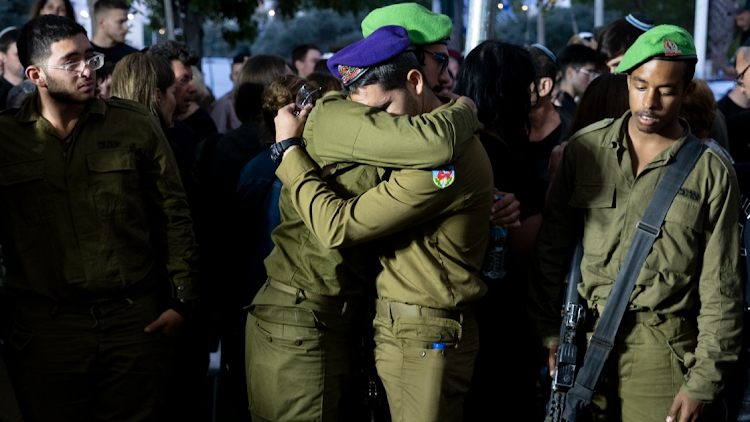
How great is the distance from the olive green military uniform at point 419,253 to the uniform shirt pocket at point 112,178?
1015 mm

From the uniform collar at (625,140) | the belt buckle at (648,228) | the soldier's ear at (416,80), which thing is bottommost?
the belt buckle at (648,228)

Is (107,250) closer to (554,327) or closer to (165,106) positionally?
(165,106)

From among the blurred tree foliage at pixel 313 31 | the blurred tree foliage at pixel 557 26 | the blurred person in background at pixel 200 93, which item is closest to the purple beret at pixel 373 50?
the blurred person in background at pixel 200 93

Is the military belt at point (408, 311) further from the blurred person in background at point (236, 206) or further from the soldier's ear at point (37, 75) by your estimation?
the soldier's ear at point (37, 75)

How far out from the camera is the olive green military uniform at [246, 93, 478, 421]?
280 centimetres

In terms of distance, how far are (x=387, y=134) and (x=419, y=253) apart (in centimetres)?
A: 47

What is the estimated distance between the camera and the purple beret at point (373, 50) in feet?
9.03

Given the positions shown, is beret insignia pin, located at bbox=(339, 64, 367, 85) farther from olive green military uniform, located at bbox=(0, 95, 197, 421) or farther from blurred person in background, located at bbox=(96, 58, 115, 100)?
blurred person in background, located at bbox=(96, 58, 115, 100)

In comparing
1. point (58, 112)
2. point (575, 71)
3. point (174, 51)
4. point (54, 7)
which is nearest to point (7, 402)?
point (58, 112)

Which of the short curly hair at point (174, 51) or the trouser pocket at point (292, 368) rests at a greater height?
the short curly hair at point (174, 51)

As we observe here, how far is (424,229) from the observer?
2.86 meters

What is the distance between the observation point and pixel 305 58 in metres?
9.12

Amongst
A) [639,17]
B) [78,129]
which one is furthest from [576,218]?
[639,17]

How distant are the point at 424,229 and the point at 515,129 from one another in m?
1.03
